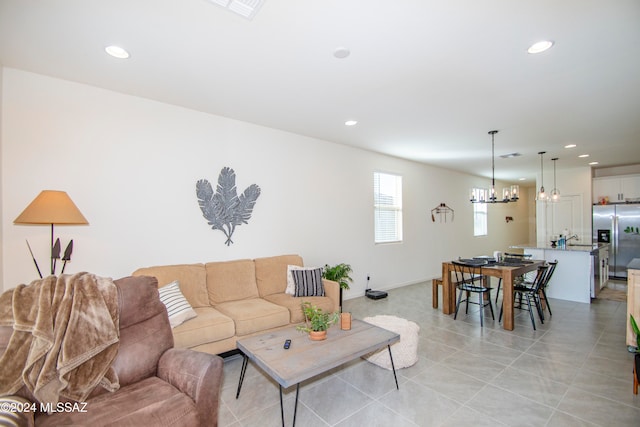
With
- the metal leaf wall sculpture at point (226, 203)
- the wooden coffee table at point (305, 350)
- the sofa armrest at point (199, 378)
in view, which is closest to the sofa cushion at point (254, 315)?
the wooden coffee table at point (305, 350)

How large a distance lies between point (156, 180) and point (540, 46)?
12.4ft

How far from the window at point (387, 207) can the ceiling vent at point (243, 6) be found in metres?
4.22

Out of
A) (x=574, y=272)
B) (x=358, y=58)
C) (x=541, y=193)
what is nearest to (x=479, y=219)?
(x=541, y=193)

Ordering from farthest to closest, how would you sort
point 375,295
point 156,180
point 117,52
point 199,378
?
point 375,295, point 156,180, point 117,52, point 199,378

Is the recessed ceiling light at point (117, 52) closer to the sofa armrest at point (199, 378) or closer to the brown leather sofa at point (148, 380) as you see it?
the brown leather sofa at point (148, 380)

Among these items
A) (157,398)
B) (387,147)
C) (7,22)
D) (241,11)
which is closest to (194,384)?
(157,398)

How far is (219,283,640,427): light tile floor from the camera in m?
2.09

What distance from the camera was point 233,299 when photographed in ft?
11.4

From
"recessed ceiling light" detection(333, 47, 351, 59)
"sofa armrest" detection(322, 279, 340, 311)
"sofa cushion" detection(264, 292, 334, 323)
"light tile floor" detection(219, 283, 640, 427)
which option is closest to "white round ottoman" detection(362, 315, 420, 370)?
"light tile floor" detection(219, 283, 640, 427)

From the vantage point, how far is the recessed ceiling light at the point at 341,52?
2344mm

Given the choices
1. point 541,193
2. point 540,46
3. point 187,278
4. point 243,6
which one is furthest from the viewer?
point 541,193

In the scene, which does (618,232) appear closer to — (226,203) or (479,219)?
(479,219)

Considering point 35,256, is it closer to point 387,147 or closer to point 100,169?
point 100,169

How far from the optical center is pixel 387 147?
5438 millimetres
